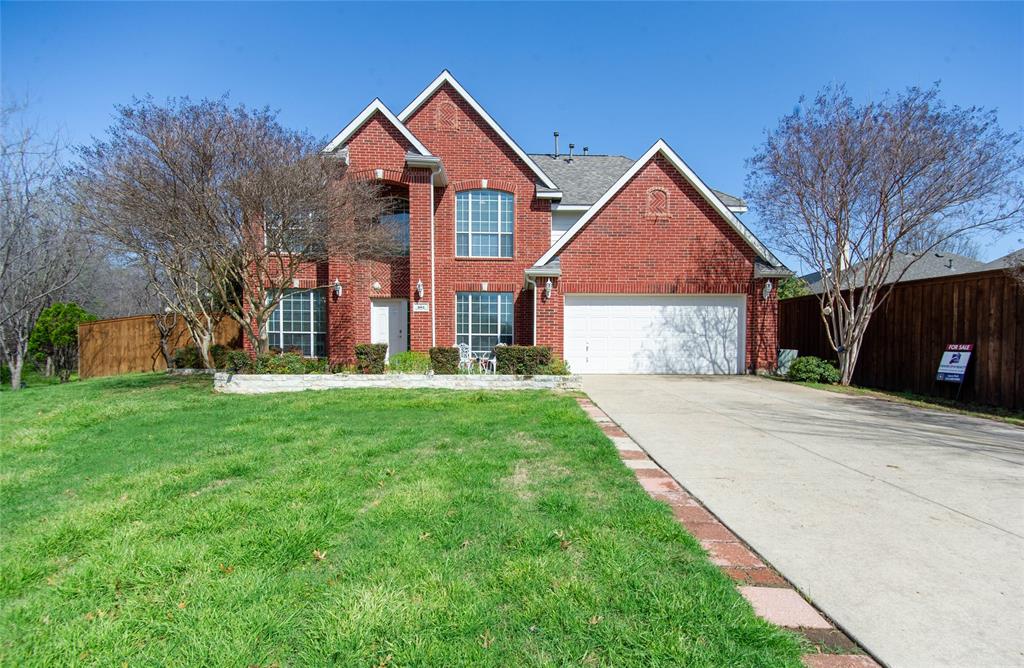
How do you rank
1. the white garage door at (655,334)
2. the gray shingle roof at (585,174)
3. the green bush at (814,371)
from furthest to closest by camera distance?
the gray shingle roof at (585,174), the white garage door at (655,334), the green bush at (814,371)

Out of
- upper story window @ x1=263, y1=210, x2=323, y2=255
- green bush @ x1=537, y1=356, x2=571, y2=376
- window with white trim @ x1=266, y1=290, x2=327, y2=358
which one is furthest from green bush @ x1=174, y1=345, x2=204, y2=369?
green bush @ x1=537, y1=356, x2=571, y2=376

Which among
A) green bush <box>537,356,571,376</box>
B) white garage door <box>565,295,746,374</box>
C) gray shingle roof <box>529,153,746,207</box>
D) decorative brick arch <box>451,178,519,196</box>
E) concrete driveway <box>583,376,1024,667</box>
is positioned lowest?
concrete driveway <box>583,376,1024,667</box>

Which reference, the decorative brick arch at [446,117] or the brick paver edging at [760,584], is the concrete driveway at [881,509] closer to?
the brick paver edging at [760,584]

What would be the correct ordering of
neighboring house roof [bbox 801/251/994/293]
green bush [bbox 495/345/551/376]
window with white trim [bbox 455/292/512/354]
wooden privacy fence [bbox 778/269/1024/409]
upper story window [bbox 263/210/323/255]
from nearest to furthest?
wooden privacy fence [bbox 778/269/1024/409]
upper story window [bbox 263/210/323/255]
green bush [bbox 495/345/551/376]
window with white trim [bbox 455/292/512/354]
neighboring house roof [bbox 801/251/994/293]

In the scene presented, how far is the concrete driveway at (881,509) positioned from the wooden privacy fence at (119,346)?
17268mm

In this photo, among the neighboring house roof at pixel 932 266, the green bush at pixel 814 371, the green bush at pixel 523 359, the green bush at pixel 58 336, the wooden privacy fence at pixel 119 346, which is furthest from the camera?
the neighboring house roof at pixel 932 266

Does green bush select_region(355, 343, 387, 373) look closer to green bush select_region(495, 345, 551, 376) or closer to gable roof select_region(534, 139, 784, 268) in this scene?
green bush select_region(495, 345, 551, 376)

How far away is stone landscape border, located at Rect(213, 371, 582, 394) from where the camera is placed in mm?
10734

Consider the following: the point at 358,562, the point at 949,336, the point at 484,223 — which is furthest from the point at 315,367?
the point at 949,336

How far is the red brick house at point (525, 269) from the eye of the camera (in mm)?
13820

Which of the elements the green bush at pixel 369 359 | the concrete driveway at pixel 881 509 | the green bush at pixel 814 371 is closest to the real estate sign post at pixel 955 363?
the green bush at pixel 814 371

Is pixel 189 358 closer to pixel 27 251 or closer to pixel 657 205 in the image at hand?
pixel 27 251

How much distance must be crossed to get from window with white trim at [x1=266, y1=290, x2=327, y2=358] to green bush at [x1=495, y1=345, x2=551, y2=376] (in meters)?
6.57

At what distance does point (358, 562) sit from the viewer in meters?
2.90
